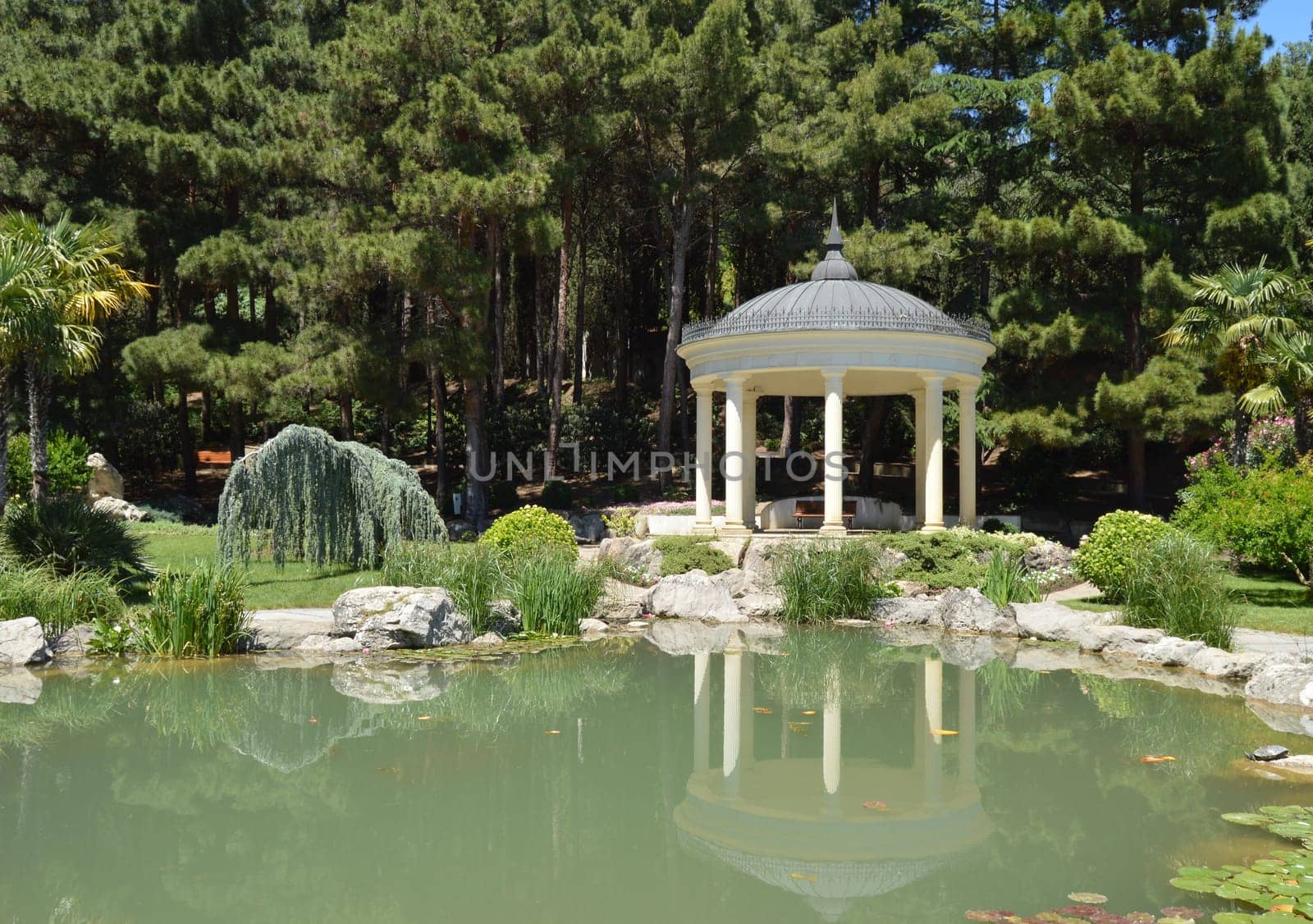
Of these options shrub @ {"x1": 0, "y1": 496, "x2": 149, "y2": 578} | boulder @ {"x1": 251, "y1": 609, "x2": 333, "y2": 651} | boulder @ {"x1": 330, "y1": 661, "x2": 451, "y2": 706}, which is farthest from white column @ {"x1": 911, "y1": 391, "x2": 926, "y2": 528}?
shrub @ {"x1": 0, "y1": 496, "x2": 149, "y2": 578}

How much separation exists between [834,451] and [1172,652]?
11.0 metres

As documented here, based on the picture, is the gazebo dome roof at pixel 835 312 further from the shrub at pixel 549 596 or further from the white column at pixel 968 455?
the shrub at pixel 549 596

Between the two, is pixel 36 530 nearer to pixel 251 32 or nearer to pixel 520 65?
pixel 520 65

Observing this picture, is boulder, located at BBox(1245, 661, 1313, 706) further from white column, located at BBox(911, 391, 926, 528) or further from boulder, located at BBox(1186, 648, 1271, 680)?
white column, located at BBox(911, 391, 926, 528)

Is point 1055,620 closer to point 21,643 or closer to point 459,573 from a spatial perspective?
point 459,573

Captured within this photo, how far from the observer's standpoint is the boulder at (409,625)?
568 inches

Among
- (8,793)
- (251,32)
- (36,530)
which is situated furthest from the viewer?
(251,32)

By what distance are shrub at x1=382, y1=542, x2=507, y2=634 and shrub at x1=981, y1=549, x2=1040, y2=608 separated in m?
7.70

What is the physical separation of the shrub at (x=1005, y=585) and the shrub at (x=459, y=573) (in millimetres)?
7700

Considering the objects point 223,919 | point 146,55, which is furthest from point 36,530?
point 146,55

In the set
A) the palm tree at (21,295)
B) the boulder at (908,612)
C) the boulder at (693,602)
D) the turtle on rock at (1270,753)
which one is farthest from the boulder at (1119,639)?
the palm tree at (21,295)

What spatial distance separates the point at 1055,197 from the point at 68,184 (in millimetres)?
28528

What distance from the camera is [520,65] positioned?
29.9 metres

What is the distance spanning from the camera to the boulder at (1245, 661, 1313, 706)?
11453mm
